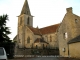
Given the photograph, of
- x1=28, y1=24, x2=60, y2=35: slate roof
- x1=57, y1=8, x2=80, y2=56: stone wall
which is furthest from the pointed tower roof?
x1=57, y1=8, x2=80, y2=56: stone wall

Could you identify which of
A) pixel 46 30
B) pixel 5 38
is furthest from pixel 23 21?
pixel 5 38

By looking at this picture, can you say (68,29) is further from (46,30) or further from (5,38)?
(46,30)

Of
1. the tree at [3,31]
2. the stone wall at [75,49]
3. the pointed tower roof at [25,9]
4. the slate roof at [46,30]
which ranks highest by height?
the pointed tower roof at [25,9]

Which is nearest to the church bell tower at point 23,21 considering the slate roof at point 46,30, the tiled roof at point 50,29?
the slate roof at point 46,30

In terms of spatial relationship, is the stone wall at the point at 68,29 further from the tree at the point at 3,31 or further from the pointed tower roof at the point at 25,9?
the pointed tower roof at the point at 25,9

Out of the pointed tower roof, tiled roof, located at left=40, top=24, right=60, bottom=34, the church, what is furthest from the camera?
the pointed tower roof

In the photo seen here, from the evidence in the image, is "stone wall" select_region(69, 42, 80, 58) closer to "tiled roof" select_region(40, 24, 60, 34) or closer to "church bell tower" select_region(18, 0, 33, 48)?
"tiled roof" select_region(40, 24, 60, 34)

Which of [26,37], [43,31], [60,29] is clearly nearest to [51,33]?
[43,31]

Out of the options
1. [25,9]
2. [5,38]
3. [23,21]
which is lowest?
[5,38]

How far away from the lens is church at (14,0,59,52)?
64.5 meters

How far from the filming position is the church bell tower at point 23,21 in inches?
2808

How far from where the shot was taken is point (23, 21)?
72625 mm

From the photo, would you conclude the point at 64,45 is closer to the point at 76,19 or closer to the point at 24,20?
the point at 76,19

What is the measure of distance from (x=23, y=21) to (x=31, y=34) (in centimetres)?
843
